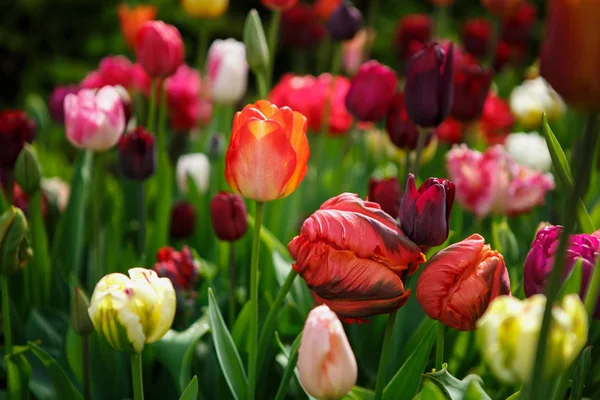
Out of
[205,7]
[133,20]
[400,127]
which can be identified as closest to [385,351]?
[400,127]

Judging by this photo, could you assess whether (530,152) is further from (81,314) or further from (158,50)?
(81,314)

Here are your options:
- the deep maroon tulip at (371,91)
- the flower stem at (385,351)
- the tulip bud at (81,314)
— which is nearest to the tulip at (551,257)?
the flower stem at (385,351)

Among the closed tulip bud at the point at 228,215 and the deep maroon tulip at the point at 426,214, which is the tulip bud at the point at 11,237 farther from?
the deep maroon tulip at the point at 426,214

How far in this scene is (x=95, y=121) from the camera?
113 centimetres

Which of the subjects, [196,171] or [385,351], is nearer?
[385,351]

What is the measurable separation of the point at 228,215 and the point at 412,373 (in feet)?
1.12

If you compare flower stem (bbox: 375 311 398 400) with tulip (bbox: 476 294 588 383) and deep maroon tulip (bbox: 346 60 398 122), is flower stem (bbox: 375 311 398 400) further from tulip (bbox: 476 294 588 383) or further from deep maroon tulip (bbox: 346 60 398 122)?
deep maroon tulip (bbox: 346 60 398 122)

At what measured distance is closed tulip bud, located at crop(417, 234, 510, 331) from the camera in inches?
27.3

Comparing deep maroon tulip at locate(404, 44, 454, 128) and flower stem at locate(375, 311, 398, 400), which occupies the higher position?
deep maroon tulip at locate(404, 44, 454, 128)

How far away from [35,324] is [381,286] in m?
0.70

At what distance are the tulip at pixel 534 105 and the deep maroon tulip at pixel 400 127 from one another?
0.85m

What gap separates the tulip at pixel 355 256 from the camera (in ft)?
2.20

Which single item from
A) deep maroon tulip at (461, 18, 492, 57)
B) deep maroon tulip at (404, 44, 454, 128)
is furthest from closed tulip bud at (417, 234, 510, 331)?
deep maroon tulip at (461, 18, 492, 57)

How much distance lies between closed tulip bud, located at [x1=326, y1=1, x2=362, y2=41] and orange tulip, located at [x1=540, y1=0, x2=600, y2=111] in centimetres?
114
